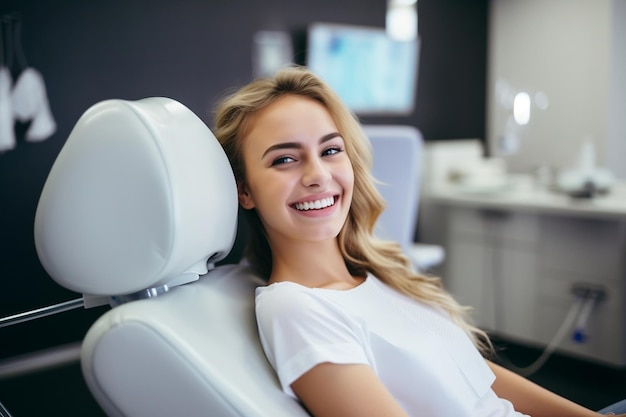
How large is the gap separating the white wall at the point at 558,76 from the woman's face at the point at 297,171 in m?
3.34

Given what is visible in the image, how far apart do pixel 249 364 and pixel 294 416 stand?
0.10 metres

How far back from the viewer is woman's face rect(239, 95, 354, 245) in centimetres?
106

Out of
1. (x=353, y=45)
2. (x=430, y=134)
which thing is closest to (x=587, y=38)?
(x=430, y=134)

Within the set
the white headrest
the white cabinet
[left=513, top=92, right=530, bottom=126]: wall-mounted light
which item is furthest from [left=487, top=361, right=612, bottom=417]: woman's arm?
[left=513, top=92, right=530, bottom=126]: wall-mounted light

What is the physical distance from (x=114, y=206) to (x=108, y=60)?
2454 millimetres

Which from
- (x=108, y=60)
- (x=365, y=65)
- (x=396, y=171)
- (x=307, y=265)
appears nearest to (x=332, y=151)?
(x=307, y=265)

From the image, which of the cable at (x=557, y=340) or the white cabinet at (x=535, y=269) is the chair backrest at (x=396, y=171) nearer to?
the white cabinet at (x=535, y=269)

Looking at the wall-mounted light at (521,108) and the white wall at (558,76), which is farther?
the wall-mounted light at (521,108)

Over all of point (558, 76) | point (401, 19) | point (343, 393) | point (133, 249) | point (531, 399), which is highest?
point (401, 19)

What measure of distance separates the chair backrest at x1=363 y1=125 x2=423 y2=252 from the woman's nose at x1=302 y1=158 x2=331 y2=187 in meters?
1.35

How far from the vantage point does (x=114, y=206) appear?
0.80 m

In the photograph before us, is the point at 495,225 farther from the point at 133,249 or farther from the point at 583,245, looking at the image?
the point at 133,249

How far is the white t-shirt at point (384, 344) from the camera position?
896mm

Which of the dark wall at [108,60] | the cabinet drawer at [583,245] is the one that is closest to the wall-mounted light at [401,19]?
the dark wall at [108,60]
